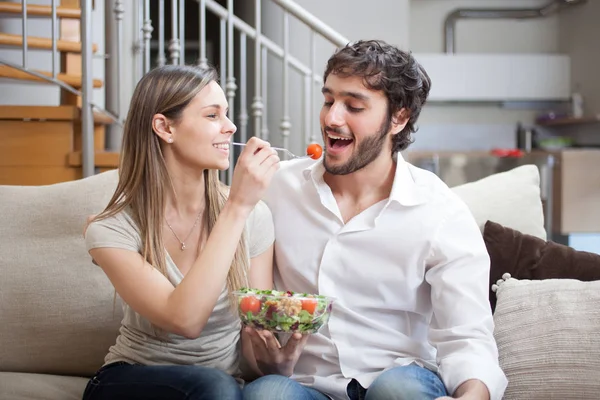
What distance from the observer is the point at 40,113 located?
3615 mm

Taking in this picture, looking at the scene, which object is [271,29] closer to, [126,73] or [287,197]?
[126,73]

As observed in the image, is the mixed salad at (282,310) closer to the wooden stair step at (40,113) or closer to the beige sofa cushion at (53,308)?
the beige sofa cushion at (53,308)

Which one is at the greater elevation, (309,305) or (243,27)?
(243,27)

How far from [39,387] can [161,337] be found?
548mm

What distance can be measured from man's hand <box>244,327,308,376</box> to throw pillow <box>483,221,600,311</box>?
68cm

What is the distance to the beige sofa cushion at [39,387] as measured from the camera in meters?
2.07

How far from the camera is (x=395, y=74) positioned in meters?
1.92

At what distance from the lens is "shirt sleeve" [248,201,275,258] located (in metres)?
1.86

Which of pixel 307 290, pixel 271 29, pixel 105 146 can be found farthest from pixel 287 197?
pixel 271 29

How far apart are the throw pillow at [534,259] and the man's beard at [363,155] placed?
0.49 meters

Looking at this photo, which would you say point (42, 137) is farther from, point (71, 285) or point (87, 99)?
point (71, 285)

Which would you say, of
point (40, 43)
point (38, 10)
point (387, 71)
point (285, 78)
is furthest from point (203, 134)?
point (38, 10)

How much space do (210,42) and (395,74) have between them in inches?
274

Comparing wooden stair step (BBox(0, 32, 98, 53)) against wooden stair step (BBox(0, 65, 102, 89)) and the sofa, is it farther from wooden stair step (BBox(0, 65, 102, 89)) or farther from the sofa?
the sofa
